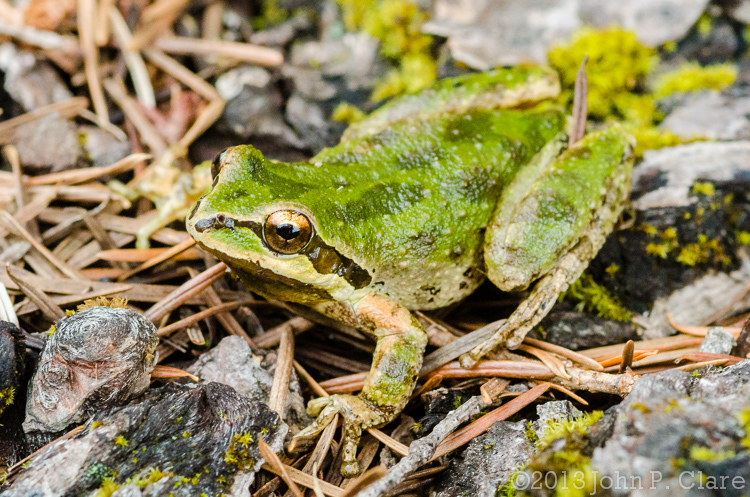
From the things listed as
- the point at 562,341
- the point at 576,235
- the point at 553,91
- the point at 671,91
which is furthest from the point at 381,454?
the point at 671,91

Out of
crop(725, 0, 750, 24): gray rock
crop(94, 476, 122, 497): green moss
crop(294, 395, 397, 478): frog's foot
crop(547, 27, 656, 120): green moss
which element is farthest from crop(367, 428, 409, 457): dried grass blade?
crop(725, 0, 750, 24): gray rock

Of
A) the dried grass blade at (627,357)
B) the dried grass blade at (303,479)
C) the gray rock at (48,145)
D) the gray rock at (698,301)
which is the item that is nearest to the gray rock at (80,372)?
the dried grass blade at (303,479)

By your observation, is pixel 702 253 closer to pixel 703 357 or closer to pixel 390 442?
pixel 703 357

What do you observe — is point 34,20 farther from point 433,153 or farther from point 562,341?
point 562,341

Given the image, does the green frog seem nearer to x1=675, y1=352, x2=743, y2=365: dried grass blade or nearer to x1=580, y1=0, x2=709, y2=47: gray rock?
x1=675, y1=352, x2=743, y2=365: dried grass blade

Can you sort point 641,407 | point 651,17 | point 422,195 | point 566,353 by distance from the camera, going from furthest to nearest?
point 651,17 < point 422,195 < point 566,353 < point 641,407

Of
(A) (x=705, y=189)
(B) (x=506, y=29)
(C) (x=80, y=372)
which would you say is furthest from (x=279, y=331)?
(B) (x=506, y=29)

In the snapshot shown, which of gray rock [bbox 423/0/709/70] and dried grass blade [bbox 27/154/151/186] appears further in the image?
gray rock [bbox 423/0/709/70]
